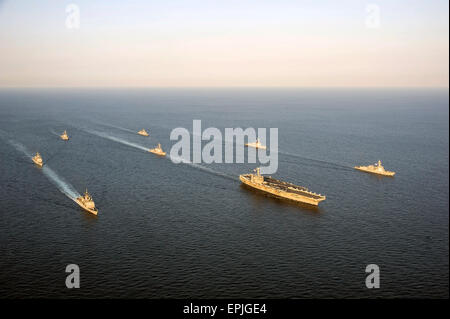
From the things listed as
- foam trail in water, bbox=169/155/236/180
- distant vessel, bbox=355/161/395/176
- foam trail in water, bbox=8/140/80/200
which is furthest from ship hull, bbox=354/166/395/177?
foam trail in water, bbox=8/140/80/200

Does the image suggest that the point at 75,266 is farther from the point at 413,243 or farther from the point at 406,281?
the point at 413,243

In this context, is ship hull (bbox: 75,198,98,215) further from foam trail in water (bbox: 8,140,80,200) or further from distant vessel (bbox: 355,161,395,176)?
distant vessel (bbox: 355,161,395,176)

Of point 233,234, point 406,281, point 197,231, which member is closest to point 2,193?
point 197,231

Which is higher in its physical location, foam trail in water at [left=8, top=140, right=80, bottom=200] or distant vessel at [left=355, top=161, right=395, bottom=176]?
distant vessel at [left=355, top=161, right=395, bottom=176]

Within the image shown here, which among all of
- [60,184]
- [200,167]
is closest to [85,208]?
[60,184]
